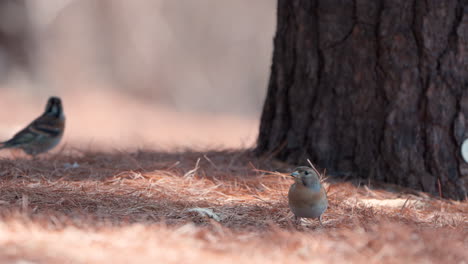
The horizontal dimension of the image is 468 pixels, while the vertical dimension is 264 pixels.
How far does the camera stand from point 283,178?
3.89 m

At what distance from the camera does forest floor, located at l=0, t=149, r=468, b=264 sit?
202cm

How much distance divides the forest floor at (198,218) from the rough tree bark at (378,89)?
0.22 m

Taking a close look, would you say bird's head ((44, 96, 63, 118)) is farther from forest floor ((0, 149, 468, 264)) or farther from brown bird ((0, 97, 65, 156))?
forest floor ((0, 149, 468, 264))

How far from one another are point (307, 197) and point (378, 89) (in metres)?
1.52

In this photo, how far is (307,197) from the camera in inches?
107

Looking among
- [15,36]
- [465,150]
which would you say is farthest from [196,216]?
[15,36]

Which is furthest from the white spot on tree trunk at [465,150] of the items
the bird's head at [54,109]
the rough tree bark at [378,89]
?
the bird's head at [54,109]

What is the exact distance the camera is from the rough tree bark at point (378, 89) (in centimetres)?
368

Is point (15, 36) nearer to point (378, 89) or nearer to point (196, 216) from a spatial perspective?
point (378, 89)

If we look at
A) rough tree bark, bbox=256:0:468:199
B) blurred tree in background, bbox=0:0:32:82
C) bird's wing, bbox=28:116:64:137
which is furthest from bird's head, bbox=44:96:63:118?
blurred tree in background, bbox=0:0:32:82

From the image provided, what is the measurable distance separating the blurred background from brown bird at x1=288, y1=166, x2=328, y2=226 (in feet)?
26.4

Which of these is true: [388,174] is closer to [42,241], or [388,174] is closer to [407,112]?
[407,112]

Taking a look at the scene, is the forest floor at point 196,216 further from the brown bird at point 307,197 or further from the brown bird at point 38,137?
the brown bird at point 38,137

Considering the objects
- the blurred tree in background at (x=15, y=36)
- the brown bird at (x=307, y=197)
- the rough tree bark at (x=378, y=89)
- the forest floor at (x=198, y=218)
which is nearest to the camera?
the forest floor at (x=198, y=218)
